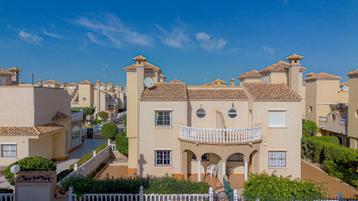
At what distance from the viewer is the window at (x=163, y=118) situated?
20142 mm

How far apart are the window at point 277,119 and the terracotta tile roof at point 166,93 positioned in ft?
22.8

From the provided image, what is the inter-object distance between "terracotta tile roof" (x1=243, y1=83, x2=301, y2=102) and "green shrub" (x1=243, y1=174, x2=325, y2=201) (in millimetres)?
8944

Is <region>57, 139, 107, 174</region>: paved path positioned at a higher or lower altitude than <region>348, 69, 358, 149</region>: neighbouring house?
lower

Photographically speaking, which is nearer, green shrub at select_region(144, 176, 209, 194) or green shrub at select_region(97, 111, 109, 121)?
green shrub at select_region(144, 176, 209, 194)

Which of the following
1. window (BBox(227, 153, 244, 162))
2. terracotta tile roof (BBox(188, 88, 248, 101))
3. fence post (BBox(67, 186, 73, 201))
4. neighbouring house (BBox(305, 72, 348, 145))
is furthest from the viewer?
neighbouring house (BBox(305, 72, 348, 145))

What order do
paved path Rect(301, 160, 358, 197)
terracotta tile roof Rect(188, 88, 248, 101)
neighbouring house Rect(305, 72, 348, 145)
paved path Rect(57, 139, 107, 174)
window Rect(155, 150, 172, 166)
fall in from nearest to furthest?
paved path Rect(301, 160, 358, 197)
window Rect(155, 150, 172, 166)
terracotta tile roof Rect(188, 88, 248, 101)
paved path Rect(57, 139, 107, 174)
neighbouring house Rect(305, 72, 348, 145)

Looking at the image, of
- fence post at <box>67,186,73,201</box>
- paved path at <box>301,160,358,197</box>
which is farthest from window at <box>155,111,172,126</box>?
paved path at <box>301,160,358,197</box>

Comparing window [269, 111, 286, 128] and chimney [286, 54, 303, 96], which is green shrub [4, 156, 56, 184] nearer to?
window [269, 111, 286, 128]

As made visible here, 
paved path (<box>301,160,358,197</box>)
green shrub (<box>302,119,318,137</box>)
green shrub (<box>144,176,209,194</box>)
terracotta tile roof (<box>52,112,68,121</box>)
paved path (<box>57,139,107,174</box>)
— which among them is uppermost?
terracotta tile roof (<box>52,112,68,121</box>)

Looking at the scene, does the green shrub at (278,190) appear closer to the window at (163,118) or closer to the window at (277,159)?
the window at (277,159)

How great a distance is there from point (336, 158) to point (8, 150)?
26.8 meters

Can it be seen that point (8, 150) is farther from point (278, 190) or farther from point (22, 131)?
point (278, 190)

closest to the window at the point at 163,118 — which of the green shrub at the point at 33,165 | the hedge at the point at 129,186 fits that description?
the hedge at the point at 129,186

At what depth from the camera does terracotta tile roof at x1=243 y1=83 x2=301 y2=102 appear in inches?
782
